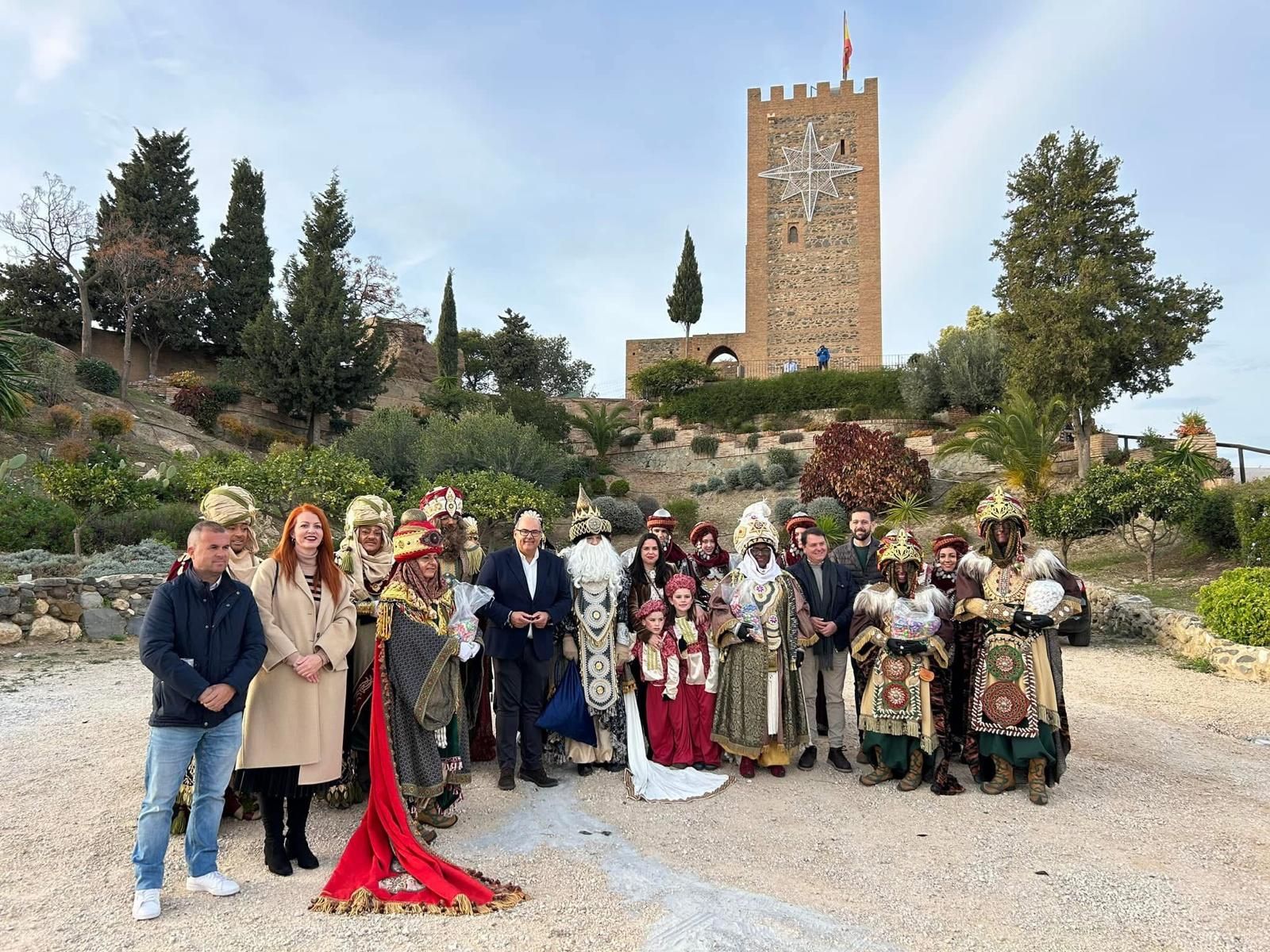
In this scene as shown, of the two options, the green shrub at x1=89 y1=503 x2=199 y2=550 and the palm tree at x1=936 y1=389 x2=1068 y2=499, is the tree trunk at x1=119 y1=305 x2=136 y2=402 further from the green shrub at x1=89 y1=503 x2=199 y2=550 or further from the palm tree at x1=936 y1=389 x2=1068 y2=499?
the palm tree at x1=936 y1=389 x2=1068 y2=499

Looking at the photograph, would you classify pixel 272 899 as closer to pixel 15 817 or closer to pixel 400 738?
pixel 400 738

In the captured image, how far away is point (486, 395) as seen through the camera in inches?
1148

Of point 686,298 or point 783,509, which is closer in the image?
point 783,509

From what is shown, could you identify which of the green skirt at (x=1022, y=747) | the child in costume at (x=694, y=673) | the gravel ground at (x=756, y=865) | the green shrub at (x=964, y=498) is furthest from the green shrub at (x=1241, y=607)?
the green shrub at (x=964, y=498)

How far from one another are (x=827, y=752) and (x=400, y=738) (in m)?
2.98

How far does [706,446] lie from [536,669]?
A: 22310mm

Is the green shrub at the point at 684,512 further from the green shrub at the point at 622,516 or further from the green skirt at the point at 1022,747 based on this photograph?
the green skirt at the point at 1022,747

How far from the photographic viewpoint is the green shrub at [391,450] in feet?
61.9

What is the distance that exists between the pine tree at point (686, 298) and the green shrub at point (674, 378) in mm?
6402

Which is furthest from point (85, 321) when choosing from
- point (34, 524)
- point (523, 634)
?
point (523, 634)

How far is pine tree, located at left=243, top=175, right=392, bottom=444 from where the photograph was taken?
2473 centimetres

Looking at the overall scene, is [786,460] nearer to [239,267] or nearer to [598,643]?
[598,643]

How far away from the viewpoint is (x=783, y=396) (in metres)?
29.3

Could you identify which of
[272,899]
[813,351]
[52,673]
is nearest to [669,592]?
[272,899]
